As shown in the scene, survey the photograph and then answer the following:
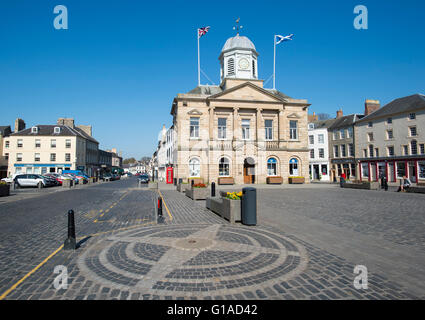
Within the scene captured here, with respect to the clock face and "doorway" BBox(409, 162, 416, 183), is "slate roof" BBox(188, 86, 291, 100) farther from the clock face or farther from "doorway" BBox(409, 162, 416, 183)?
"doorway" BBox(409, 162, 416, 183)

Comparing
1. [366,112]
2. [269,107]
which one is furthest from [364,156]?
[269,107]

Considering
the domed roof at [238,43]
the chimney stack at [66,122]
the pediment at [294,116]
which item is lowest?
the pediment at [294,116]

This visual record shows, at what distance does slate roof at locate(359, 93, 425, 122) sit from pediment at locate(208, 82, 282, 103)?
18.5 metres

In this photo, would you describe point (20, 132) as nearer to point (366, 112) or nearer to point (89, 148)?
point (89, 148)

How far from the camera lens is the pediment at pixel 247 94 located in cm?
Result: 3253

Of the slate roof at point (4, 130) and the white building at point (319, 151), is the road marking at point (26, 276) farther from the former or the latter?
the slate roof at point (4, 130)

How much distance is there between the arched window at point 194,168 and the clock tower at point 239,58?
1459 centimetres

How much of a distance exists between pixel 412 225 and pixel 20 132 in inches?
2485

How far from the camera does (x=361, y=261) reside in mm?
4926

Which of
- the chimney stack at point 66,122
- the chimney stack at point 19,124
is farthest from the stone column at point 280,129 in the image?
the chimney stack at point 19,124

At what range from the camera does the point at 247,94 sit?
3325cm

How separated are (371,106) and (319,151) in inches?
496

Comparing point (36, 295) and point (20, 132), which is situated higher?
point (20, 132)

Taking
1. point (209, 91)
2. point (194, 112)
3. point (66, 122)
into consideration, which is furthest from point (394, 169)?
point (66, 122)
